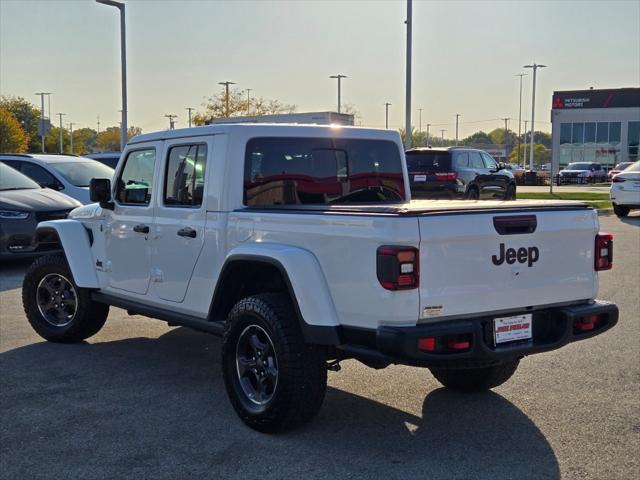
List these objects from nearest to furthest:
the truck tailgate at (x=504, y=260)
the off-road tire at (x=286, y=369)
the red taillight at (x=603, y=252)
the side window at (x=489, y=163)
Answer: the truck tailgate at (x=504, y=260), the off-road tire at (x=286, y=369), the red taillight at (x=603, y=252), the side window at (x=489, y=163)

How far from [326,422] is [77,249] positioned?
2.95 metres

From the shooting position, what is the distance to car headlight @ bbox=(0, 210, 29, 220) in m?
10.8

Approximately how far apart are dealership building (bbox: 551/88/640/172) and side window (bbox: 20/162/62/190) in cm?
6174

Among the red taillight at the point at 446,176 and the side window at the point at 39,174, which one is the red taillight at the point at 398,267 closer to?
the side window at the point at 39,174

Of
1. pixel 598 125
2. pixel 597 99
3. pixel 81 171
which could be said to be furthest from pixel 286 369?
pixel 597 99

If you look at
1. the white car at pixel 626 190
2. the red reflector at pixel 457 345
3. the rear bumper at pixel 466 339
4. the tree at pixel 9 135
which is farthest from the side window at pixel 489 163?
the tree at pixel 9 135

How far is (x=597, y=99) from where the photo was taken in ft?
233

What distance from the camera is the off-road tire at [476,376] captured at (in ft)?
17.1

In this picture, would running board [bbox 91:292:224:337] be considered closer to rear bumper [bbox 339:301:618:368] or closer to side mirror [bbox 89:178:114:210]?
side mirror [bbox 89:178:114:210]

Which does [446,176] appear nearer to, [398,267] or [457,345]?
[457,345]

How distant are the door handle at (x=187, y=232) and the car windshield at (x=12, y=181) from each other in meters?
7.31

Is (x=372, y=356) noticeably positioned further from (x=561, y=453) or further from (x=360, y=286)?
(x=561, y=453)

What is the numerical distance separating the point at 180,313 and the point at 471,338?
7.48 ft

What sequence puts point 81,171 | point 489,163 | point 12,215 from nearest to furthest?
1. point 12,215
2. point 81,171
3. point 489,163
